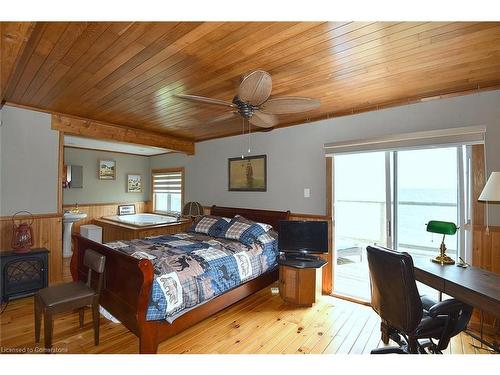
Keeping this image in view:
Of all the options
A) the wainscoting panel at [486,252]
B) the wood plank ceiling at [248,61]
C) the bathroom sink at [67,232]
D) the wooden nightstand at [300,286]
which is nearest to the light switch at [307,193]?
the wooden nightstand at [300,286]

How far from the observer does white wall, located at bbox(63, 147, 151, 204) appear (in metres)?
5.40

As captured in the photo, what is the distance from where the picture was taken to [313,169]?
3.48 meters

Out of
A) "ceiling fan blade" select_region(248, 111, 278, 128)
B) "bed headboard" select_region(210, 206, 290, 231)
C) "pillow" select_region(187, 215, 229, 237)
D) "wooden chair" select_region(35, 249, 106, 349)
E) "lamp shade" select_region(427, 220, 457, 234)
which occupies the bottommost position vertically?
"wooden chair" select_region(35, 249, 106, 349)

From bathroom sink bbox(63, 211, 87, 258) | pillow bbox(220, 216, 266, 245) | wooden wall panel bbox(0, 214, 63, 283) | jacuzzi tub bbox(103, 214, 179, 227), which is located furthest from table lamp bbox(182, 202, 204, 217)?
bathroom sink bbox(63, 211, 87, 258)

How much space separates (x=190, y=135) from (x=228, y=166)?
0.94m

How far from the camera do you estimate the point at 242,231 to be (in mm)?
3426

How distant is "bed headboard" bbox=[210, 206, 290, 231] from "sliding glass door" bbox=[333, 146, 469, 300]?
0.82 m

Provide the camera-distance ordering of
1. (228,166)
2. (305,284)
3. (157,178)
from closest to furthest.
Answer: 1. (305,284)
2. (228,166)
3. (157,178)

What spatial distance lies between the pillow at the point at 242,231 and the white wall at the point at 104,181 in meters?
3.78

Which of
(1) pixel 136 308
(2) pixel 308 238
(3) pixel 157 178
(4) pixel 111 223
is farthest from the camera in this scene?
(3) pixel 157 178

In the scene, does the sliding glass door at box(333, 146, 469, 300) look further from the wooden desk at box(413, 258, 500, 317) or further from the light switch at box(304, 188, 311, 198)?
the wooden desk at box(413, 258, 500, 317)
